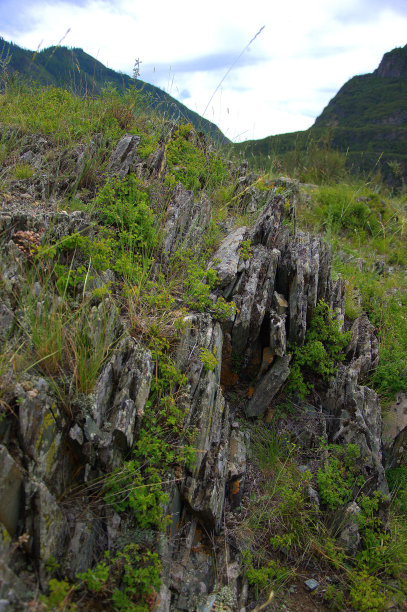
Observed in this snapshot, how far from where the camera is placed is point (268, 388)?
180 inches

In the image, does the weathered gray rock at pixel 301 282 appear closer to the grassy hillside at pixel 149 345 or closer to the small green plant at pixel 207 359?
the grassy hillside at pixel 149 345

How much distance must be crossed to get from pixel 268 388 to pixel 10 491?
3.11 meters

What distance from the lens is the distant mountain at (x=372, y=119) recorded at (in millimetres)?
31884

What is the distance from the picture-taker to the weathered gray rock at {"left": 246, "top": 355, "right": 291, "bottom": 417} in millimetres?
4559

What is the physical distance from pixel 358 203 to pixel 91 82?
23.8 feet

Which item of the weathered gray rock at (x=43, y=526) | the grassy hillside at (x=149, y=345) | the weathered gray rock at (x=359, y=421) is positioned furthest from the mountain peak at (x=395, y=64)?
the weathered gray rock at (x=43, y=526)

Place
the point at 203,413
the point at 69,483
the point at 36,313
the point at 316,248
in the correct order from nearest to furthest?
the point at 69,483 < the point at 36,313 < the point at 203,413 < the point at 316,248

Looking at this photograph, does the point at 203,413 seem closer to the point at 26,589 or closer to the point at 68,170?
the point at 26,589

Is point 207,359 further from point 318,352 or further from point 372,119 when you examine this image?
point 372,119

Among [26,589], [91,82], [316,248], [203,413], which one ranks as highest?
[91,82]

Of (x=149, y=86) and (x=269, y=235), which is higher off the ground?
(x=149, y=86)

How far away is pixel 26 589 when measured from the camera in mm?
2021

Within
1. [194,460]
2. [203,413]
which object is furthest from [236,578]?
[203,413]

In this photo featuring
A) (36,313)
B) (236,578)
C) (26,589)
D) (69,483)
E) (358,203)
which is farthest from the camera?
(358,203)
